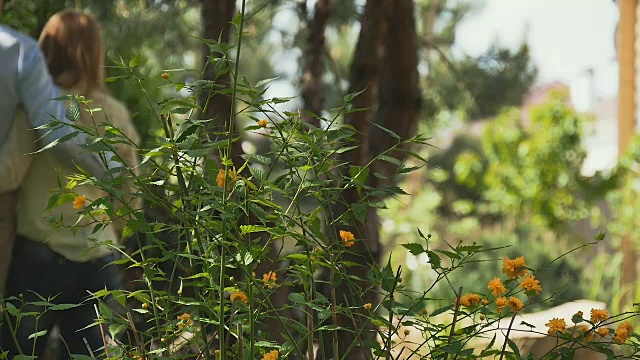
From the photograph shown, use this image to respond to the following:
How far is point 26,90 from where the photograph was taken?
2.46 metres

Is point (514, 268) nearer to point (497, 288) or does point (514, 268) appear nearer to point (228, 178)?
point (497, 288)

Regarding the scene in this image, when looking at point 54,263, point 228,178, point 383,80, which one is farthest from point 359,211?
point 383,80

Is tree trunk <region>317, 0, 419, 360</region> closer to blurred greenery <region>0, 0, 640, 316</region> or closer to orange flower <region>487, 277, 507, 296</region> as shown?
orange flower <region>487, 277, 507, 296</region>

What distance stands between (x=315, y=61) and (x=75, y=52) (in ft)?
4.20

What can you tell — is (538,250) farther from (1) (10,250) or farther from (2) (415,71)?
(1) (10,250)

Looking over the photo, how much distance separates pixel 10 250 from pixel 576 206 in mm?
8329

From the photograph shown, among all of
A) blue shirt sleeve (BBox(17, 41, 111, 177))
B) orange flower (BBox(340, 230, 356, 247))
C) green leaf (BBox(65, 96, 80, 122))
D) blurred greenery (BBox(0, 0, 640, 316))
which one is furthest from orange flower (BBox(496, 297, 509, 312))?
blurred greenery (BBox(0, 0, 640, 316))

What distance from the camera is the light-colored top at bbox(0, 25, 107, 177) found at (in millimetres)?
2436

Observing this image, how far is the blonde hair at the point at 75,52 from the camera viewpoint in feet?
9.20

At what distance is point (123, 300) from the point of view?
1593 mm

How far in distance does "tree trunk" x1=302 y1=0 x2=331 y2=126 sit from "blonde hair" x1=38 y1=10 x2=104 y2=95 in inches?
41.3

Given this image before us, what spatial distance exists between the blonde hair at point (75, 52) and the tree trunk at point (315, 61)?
1050 mm

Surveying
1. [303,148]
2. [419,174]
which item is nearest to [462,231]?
[419,174]

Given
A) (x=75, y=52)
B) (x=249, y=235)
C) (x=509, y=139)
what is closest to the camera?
(x=249, y=235)
